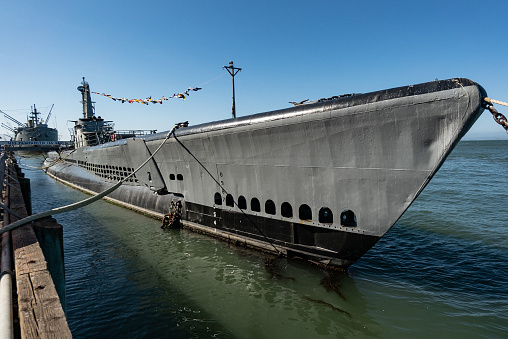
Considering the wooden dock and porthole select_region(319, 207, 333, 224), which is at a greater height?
the wooden dock

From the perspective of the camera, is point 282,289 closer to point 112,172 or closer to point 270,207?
point 270,207

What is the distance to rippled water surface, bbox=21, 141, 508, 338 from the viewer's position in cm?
646

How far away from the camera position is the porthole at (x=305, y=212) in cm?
898

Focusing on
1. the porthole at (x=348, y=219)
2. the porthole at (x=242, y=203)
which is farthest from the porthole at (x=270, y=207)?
the porthole at (x=348, y=219)

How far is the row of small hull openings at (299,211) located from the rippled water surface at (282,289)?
1.52 m

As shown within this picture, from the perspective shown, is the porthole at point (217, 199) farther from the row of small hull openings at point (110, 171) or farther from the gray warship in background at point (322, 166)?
the row of small hull openings at point (110, 171)

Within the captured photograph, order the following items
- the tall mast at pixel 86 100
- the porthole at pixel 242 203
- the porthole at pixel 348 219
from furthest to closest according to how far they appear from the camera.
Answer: the tall mast at pixel 86 100 < the porthole at pixel 242 203 < the porthole at pixel 348 219

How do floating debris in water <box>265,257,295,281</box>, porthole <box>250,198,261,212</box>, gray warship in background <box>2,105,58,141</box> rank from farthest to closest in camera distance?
gray warship in background <box>2,105,58,141</box> → porthole <box>250,198,261,212</box> → floating debris in water <box>265,257,295,281</box>

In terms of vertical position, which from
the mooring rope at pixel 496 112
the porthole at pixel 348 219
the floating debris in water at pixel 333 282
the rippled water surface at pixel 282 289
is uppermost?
the mooring rope at pixel 496 112

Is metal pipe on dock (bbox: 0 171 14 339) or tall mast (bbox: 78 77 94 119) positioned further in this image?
tall mast (bbox: 78 77 94 119)

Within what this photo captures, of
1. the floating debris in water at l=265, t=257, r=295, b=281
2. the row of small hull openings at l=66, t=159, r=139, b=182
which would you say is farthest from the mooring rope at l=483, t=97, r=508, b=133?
the row of small hull openings at l=66, t=159, r=139, b=182

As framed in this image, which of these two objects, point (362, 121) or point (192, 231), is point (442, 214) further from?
point (192, 231)

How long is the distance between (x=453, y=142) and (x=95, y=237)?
13.8 metres

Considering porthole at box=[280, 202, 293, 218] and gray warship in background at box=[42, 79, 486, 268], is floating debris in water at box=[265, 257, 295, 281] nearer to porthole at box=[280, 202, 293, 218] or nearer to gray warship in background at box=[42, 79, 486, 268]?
gray warship in background at box=[42, 79, 486, 268]
